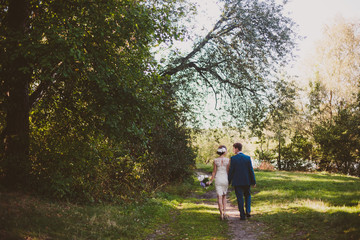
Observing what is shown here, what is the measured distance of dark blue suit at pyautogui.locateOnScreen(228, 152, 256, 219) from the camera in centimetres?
809

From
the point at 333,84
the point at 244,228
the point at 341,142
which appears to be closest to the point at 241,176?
the point at 244,228

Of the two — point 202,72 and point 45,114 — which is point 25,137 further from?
point 202,72

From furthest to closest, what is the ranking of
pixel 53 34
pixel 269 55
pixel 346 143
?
pixel 346 143 → pixel 269 55 → pixel 53 34

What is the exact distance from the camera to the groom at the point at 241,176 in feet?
26.5

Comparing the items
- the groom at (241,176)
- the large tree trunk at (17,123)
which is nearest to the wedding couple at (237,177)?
the groom at (241,176)

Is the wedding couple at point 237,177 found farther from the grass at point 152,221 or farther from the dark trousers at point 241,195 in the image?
the grass at point 152,221

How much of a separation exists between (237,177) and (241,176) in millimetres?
133

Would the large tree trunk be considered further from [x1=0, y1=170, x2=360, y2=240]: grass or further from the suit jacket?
the suit jacket

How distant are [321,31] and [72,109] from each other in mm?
33427

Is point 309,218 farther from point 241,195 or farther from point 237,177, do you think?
point 237,177

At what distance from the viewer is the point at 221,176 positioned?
8.34m

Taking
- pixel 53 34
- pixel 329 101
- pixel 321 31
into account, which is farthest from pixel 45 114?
pixel 321 31

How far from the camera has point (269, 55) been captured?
1379cm

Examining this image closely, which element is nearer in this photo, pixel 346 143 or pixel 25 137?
pixel 25 137
